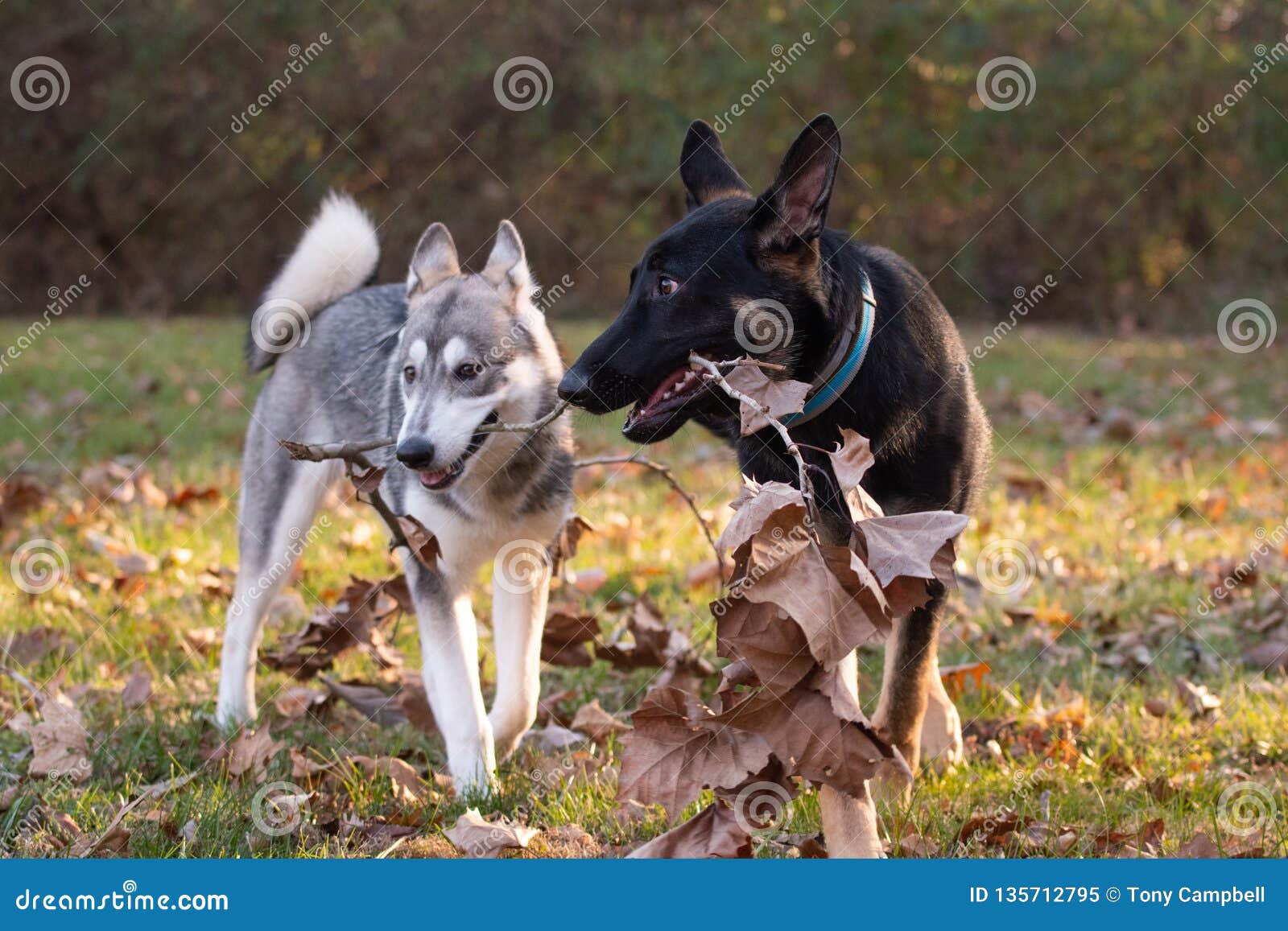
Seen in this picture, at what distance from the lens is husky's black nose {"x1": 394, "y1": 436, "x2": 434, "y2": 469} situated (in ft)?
10.6

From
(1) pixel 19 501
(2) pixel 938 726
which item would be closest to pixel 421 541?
(2) pixel 938 726

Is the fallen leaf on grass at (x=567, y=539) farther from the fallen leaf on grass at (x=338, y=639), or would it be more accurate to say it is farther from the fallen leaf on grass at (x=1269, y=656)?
the fallen leaf on grass at (x=1269, y=656)

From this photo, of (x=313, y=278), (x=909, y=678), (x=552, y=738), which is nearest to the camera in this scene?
(x=909, y=678)

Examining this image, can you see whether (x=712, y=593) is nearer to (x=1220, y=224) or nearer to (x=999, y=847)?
(x=999, y=847)

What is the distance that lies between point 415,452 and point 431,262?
98 cm

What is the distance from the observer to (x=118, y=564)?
5.02 meters

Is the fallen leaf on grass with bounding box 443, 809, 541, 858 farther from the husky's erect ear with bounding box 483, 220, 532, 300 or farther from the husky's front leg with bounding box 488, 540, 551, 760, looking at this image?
the husky's erect ear with bounding box 483, 220, 532, 300

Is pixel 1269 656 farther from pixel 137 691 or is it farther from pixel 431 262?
pixel 137 691

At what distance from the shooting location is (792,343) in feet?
9.90

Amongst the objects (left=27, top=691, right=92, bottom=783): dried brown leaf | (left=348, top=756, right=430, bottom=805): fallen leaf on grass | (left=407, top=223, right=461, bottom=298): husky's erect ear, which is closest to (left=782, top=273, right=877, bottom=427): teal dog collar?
(left=348, top=756, right=430, bottom=805): fallen leaf on grass

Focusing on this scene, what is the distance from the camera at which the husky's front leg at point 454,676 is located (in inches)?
130

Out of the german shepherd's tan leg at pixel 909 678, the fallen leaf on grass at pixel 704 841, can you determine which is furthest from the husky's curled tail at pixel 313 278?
the fallen leaf on grass at pixel 704 841

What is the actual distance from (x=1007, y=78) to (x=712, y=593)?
11958 mm

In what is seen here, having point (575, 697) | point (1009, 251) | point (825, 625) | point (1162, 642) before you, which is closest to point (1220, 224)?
point (1009, 251)
